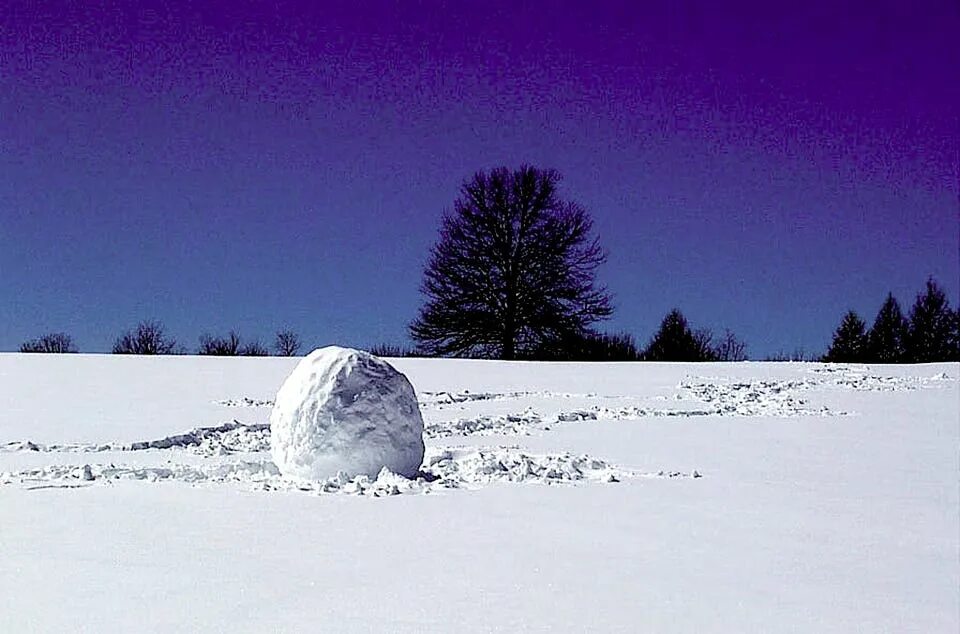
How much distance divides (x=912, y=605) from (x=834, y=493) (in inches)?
136

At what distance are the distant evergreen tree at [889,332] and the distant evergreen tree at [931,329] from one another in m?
0.36

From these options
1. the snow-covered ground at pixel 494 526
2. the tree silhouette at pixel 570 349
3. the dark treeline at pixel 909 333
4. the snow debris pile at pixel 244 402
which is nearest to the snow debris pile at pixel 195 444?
the snow-covered ground at pixel 494 526

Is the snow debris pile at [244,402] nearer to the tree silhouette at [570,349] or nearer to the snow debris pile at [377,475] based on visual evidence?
the snow debris pile at [377,475]

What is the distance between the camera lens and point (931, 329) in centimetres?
4447

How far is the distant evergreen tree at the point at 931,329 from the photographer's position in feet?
144

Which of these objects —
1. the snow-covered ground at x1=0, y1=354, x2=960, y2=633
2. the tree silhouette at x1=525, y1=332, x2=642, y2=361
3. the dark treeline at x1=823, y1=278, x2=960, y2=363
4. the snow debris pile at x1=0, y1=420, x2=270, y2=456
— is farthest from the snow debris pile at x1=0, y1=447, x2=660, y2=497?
the dark treeline at x1=823, y1=278, x2=960, y2=363

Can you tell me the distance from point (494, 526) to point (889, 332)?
140ft

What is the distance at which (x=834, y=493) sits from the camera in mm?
8195

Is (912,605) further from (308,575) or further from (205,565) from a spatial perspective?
(205,565)

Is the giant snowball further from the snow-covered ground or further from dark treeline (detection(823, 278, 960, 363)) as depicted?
dark treeline (detection(823, 278, 960, 363))

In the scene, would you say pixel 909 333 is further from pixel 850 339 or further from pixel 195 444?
pixel 195 444

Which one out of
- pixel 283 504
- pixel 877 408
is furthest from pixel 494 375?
pixel 283 504

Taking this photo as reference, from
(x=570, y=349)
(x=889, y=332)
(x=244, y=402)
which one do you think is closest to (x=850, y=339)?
(x=889, y=332)

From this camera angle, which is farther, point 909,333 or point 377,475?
point 909,333
